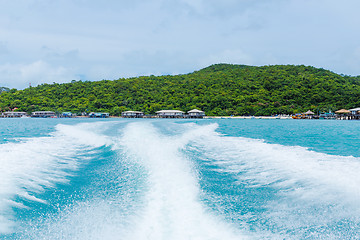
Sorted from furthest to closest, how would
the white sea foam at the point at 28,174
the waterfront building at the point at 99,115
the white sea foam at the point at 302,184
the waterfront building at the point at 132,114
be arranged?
1. the waterfront building at the point at 99,115
2. the waterfront building at the point at 132,114
3. the white sea foam at the point at 28,174
4. the white sea foam at the point at 302,184

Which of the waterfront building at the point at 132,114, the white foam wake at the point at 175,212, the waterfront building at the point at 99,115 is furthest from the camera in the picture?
the waterfront building at the point at 99,115

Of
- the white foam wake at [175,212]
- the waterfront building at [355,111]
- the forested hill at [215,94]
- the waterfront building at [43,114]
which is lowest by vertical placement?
the white foam wake at [175,212]

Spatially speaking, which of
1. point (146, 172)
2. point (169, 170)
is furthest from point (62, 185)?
point (169, 170)

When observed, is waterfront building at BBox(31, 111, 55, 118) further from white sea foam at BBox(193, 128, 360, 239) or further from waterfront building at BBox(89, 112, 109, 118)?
white sea foam at BBox(193, 128, 360, 239)

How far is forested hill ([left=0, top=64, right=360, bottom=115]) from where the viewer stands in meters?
64.0

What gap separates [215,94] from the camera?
7431cm

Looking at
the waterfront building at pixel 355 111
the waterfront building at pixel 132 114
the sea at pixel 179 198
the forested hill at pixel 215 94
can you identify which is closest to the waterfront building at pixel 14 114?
the forested hill at pixel 215 94

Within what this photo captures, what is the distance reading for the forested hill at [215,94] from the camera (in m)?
64.0

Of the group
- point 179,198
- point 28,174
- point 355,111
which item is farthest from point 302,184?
point 355,111

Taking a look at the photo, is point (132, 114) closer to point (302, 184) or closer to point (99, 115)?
point (99, 115)

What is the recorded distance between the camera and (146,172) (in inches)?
211

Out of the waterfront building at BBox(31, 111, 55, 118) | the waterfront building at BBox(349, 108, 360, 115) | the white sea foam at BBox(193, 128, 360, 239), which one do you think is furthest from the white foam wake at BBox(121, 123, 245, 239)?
the waterfront building at BBox(31, 111, 55, 118)

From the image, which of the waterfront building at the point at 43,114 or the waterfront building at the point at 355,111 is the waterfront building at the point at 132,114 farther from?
the waterfront building at the point at 355,111

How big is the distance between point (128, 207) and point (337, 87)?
244 feet
